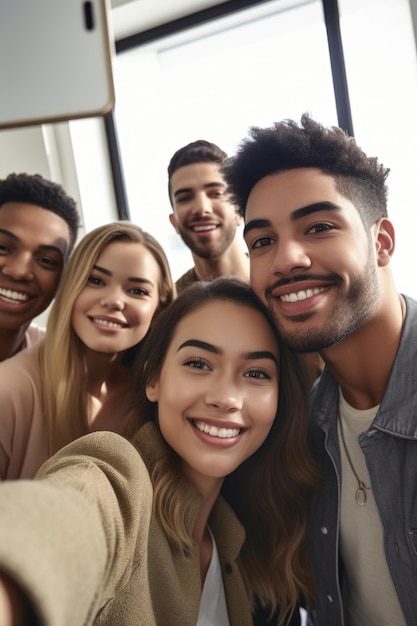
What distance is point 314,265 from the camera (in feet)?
3.67

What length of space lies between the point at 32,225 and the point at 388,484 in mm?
1275

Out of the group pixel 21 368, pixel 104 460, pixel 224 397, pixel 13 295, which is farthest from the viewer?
pixel 13 295

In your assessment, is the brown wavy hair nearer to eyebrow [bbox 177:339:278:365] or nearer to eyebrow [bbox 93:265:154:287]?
eyebrow [bbox 177:339:278:365]

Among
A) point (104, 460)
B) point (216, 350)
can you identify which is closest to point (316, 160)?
point (216, 350)

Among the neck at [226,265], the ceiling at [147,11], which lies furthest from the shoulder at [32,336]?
the ceiling at [147,11]

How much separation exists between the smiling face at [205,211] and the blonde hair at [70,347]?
0.66 meters

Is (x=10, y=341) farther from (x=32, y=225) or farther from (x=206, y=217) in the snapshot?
(x=206, y=217)

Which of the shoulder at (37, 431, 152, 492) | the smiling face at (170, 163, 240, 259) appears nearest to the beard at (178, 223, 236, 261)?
the smiling face at (170, 163, 240, 259)

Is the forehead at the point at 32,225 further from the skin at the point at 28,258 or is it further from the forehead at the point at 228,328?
the forehead at the point at 228,328

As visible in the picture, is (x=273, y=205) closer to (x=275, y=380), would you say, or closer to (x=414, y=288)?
(x=275, y=380)

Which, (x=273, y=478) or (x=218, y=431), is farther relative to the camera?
(x=273, y=478)

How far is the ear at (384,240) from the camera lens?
1.23 m

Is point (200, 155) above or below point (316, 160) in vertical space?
above

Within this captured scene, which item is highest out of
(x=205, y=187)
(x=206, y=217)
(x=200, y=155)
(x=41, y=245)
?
(x=200, y=155)
